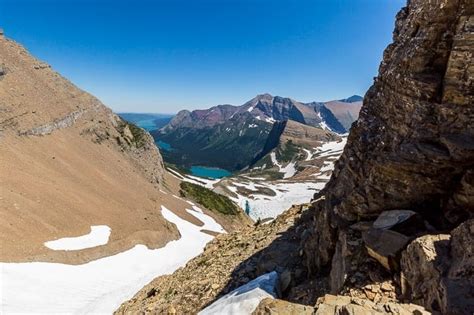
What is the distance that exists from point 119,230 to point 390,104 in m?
42.0

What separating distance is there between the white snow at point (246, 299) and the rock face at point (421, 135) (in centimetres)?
266

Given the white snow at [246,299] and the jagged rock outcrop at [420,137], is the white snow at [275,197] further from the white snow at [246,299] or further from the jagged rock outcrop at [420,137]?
the jagged rock outcrop at [420,137]

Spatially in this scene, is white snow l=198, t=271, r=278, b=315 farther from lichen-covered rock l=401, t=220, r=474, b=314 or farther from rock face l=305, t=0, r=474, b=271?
lichen-covered rock l=401, t=220, r=474, b=314

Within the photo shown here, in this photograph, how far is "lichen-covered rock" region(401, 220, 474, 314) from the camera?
7873 millimetres

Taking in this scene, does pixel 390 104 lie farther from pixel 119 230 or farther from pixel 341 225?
pixel 119 230

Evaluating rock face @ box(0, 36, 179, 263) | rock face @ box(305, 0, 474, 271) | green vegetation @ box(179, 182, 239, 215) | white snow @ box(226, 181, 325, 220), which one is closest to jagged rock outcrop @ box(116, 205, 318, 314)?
rock face @ box(305, 0, 474, 271)

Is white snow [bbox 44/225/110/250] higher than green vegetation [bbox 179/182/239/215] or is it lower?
higher

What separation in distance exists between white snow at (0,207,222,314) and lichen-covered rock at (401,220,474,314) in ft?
80.1

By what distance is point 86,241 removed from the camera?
40062mm

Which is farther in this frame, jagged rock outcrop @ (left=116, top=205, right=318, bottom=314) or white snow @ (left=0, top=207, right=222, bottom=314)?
white snow @ (left=0, top=207, right=222, bottom=314)

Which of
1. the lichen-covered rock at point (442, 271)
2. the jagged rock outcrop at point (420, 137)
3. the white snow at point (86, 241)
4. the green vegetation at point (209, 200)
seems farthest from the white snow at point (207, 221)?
the lichen-covered rock at point (442, 271)

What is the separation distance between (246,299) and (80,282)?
2413 cm

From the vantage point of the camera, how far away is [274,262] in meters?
18.1

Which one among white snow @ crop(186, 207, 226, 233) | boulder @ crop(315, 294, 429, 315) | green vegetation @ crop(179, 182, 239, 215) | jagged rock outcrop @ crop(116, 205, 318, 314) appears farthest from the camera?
green vegetation @ crop(179, 182, 239, 215)
